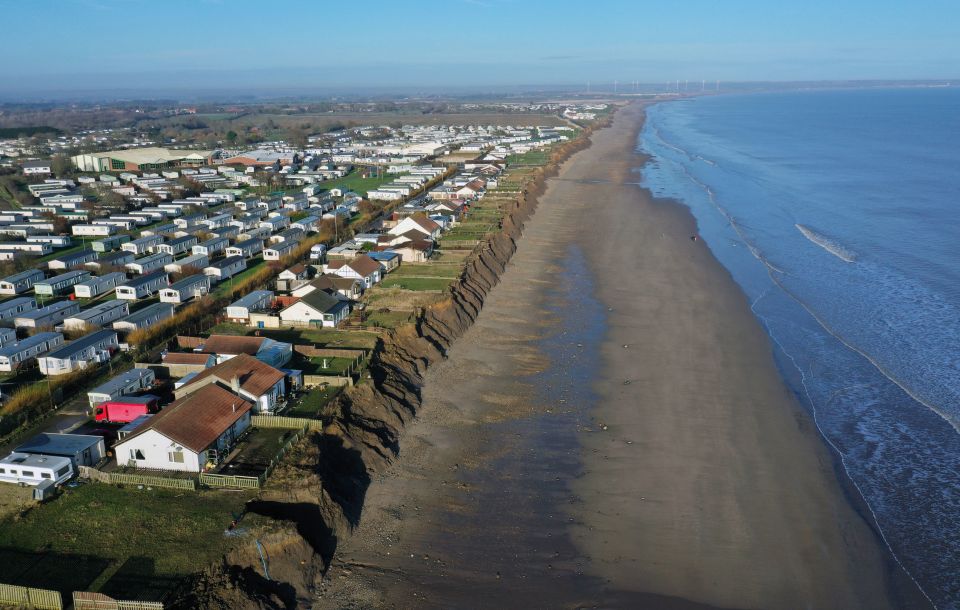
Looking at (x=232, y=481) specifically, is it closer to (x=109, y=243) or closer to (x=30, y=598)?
(x=30, y=598)

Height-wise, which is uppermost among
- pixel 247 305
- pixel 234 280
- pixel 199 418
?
pixel 199 418

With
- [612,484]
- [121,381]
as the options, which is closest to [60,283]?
[121,381]

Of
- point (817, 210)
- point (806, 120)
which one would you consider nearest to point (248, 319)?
point (817, 210)

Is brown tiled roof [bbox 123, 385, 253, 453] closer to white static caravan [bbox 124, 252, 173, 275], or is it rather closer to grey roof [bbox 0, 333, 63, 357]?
grey roof [bbox 0, 333, 63, 357]

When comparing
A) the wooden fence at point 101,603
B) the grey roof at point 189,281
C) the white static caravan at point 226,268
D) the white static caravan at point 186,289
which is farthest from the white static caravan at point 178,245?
the wooden fence at point 101,603

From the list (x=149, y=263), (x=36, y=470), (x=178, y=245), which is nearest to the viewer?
(x=36, y=470)

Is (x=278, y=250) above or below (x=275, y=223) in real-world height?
below
